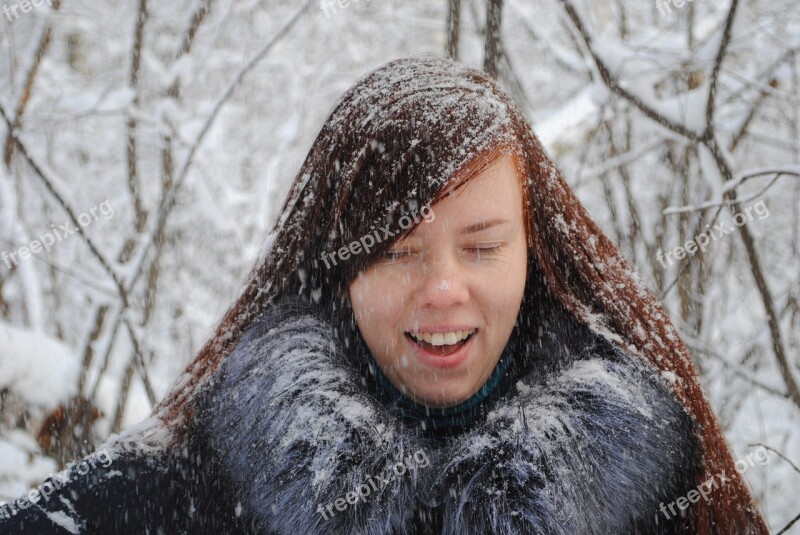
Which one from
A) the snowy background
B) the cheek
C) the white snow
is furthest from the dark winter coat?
the white snow

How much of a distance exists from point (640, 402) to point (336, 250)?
28.4 inches

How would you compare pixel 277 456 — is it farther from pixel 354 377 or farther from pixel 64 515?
pixel 64 515

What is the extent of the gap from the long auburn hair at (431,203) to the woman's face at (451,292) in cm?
5

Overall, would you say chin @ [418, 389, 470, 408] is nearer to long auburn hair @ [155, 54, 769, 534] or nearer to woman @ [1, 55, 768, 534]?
woman @ [1, 55, 768, 534]

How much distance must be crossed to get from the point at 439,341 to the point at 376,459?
10.8 inches

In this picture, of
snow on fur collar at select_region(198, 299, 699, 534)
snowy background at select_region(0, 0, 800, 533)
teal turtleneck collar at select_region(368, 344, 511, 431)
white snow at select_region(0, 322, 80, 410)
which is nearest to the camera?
snow on fur collar at select_region(198, 299, 699, 534)

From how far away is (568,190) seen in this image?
1711mm

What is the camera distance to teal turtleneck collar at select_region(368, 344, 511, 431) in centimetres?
157

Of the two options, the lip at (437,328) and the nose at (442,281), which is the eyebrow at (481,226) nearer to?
the nose at (442,281)

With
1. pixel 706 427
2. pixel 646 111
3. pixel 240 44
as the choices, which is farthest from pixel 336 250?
pixel 240 44

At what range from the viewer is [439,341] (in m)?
1.48

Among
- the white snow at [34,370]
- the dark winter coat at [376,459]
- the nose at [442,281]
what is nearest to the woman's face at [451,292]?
the nose at [442,281]

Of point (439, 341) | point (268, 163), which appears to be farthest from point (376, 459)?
point (268, 163)

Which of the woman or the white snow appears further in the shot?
the white snow
